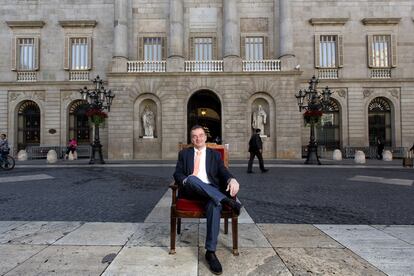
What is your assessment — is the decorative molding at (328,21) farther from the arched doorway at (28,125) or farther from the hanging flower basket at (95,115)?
the arched doorway at (28,125)

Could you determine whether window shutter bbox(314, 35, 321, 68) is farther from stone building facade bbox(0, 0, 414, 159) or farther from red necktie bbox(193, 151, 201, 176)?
red necktie bbox(193, 151, 201, 176)

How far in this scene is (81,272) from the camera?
304 centimetres

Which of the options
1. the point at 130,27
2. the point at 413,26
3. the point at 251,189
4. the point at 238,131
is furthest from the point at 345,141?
the point at 130,27

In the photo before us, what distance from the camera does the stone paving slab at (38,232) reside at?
13.4ft

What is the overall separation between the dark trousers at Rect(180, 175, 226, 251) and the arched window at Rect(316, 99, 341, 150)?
976 inches

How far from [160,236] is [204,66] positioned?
65.2 ft

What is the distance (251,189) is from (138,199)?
3479 mm

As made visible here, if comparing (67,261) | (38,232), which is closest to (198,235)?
(67,261)

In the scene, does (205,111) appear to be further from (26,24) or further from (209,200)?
(209,200)

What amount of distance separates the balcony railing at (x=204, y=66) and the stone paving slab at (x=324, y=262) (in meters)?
20.1

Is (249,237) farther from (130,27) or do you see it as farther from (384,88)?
(384,88)

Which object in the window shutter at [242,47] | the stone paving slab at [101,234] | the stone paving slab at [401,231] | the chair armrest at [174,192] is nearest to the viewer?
the chair armrest at [174,192]

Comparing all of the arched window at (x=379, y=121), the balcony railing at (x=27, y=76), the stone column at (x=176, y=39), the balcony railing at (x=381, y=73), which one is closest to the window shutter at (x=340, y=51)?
the balcony railing at (x=381, y=73)

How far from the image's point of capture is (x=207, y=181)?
3855 millimetres
